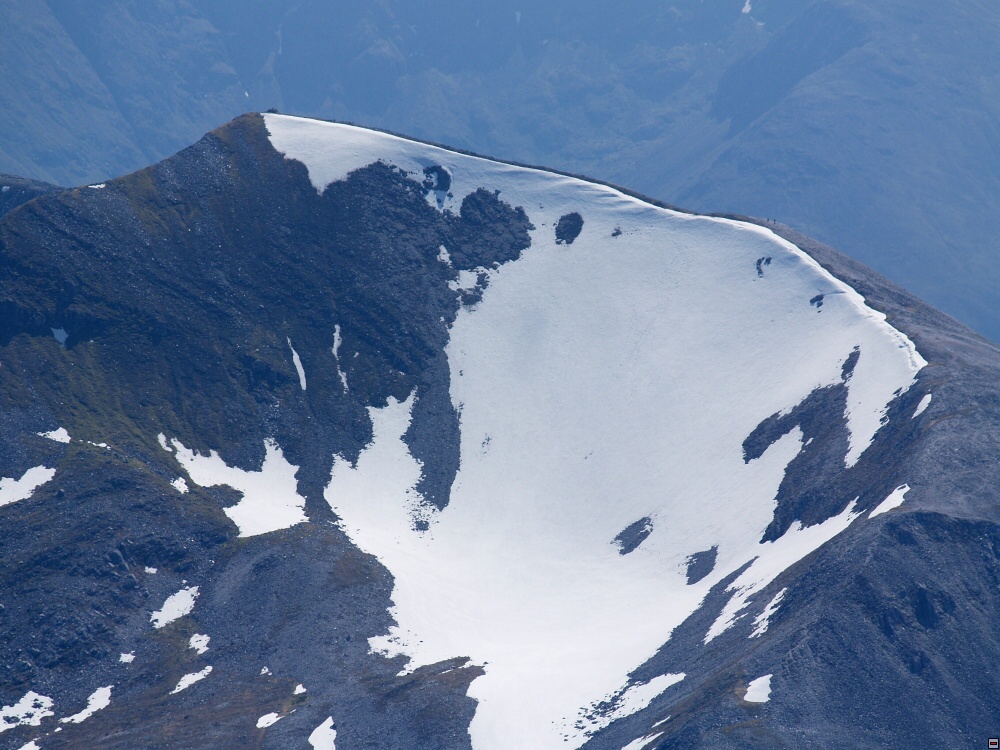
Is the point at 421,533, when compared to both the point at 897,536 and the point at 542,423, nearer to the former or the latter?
the point at 542,423

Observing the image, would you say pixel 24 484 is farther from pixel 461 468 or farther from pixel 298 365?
pixel 461 468

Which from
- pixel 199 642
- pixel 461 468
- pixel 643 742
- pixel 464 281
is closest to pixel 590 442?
pixel 461 468

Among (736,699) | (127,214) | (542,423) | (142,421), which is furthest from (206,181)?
(736,699)

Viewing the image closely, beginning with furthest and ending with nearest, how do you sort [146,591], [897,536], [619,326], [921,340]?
[619,326] → [921,340] → [146,591] → [897,536]

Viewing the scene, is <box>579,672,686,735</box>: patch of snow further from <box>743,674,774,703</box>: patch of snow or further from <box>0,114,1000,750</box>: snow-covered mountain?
<box>743,674,774,703</box>: patch of snow

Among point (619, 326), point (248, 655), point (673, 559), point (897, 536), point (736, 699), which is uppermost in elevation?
point (619, 326)

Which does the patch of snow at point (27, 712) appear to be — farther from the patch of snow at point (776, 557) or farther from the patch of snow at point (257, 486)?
the patch of snow at point (776, 557)

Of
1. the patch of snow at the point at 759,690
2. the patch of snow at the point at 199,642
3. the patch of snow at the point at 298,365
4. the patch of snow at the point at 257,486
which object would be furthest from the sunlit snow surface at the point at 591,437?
the patch of snow at the point at 199,642
